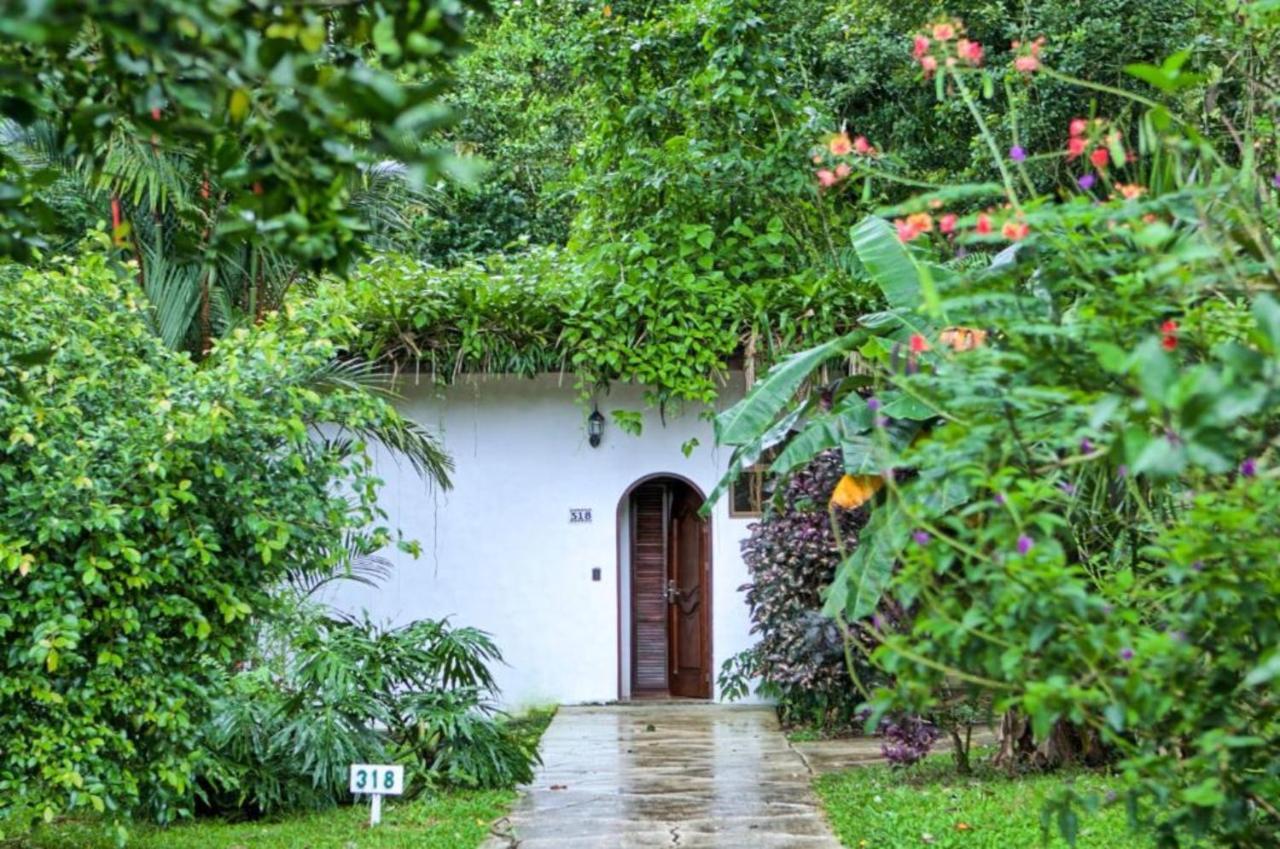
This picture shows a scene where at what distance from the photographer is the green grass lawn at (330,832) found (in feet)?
A: 25.3

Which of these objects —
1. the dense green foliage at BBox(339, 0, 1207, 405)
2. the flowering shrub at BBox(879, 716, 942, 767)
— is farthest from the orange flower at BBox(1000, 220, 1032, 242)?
the dense green foliage at BBox(339, 0, 1207, 405)

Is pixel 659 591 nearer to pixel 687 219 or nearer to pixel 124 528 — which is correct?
pixel 687 219

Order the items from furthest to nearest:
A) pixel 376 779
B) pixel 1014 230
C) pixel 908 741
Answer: pixel 908 741
pixel 376 779
pixel 1014 230

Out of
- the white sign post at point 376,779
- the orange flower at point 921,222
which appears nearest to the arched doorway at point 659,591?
the white sign post at point 376,779

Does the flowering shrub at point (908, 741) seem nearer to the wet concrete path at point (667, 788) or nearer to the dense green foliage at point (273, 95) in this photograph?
the wet concrete path at point (667, 788)

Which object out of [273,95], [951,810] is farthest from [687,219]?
[273,95]

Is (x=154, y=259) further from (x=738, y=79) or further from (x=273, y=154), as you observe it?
(x=273, y=154)

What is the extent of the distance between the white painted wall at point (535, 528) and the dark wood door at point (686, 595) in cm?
56

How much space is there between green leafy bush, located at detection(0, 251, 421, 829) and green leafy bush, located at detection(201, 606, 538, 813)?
1.24m

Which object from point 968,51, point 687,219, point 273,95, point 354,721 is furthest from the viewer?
point 687,219

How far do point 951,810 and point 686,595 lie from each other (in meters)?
6.95

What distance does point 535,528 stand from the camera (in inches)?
564

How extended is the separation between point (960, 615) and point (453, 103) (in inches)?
733

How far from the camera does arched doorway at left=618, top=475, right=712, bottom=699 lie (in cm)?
1492
